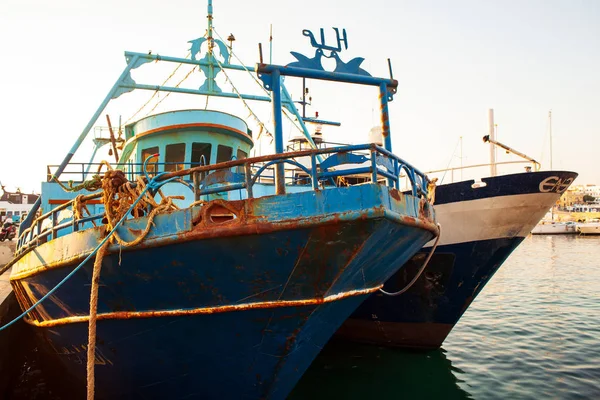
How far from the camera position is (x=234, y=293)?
14.3 ft

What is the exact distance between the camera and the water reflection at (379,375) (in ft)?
22.2

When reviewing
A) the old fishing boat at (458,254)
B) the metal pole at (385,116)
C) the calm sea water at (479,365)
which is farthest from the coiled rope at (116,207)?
the old fishing boat at (458,254)

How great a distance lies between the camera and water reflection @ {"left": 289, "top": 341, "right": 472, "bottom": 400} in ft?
22.2

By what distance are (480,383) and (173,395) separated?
5.00 m

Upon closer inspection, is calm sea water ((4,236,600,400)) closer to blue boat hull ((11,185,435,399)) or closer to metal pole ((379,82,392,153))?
blue boat hull ((11,185,435,399))

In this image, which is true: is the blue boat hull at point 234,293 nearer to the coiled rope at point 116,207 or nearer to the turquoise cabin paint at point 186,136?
the coiled rope at point 116,207

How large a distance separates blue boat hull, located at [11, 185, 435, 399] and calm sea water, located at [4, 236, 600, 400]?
2299 millimetres

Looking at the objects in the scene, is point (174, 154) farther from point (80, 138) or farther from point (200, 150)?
point (80, 138)

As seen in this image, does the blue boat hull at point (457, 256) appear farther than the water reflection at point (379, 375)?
Yes

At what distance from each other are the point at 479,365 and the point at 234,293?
5.78m

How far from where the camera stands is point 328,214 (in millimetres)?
3898

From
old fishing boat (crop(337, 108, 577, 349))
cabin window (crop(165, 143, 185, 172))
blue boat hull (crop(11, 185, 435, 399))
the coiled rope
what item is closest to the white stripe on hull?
old fishing boat (crop(337, 108, 577, 349))

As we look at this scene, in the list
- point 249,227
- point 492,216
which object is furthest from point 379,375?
point 249,227

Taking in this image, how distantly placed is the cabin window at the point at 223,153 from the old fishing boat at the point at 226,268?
109 inches
